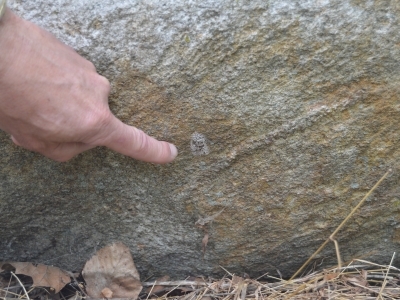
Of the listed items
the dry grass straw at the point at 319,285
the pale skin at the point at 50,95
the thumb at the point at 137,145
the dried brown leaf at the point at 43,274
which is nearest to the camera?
the pale skin at the point at 50,95

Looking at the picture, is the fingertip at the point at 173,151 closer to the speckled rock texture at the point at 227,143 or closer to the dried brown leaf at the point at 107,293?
the speckled rock texture at the point at 227,143

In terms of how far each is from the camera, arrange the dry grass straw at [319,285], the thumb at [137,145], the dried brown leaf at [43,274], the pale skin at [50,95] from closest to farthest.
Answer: the pale skin at [50,95]
the thumb at [137,145]
the dry grass straw at [319,285]
the dried brown leaf at [43,274]

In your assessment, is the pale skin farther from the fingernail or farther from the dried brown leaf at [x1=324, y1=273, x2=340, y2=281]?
the dried brown leaf at [x1=324, y1=273, x2=340, y2=281]

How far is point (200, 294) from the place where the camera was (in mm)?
1448

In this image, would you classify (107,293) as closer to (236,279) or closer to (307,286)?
(236,279)

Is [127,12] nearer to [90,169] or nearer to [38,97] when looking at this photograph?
[38,97]

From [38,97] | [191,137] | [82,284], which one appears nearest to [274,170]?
[191,137]

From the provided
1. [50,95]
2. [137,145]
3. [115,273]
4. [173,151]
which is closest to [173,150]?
[173,151]

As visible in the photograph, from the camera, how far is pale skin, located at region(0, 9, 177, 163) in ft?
3.18

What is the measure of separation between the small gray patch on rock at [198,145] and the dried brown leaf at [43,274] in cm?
63

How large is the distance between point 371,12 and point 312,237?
25.3 inches

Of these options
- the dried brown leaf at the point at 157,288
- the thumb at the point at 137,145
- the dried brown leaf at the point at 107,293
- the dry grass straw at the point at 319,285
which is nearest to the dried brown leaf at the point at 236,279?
→ the dry grass straw at the point at 319,285

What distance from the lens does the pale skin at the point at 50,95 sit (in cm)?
97

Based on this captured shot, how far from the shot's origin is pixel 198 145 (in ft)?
3.99
